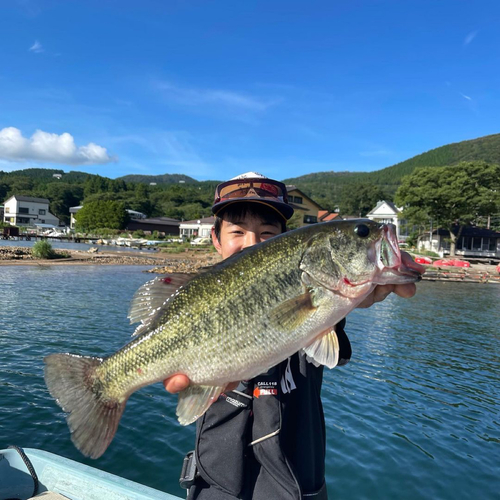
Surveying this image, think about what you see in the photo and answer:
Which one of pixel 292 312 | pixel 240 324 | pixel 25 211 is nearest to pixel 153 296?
pixel 240 324

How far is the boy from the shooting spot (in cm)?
246

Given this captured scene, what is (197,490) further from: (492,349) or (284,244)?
(492,349)

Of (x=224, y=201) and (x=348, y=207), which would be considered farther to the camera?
(x=348, y=207)

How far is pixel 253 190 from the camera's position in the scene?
3.27m

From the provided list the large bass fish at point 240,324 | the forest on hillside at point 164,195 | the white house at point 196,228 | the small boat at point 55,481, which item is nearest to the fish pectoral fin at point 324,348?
the large bass fish at point 240,324

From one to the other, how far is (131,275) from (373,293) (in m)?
30.7

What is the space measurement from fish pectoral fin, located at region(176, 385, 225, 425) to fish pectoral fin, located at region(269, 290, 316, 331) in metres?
0.53

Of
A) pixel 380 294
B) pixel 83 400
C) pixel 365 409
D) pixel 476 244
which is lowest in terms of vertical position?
pixel 365 409

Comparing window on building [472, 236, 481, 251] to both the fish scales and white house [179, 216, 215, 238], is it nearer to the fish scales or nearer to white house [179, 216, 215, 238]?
white house [179, 216, 215, 238]

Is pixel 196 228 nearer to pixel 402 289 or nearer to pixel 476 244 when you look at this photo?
pixel 476 244

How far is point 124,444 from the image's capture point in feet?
22.5

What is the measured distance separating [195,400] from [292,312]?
79 cm

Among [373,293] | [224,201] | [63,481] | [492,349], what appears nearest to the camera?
[373,293]

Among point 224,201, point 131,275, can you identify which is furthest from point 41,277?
point 224,201
